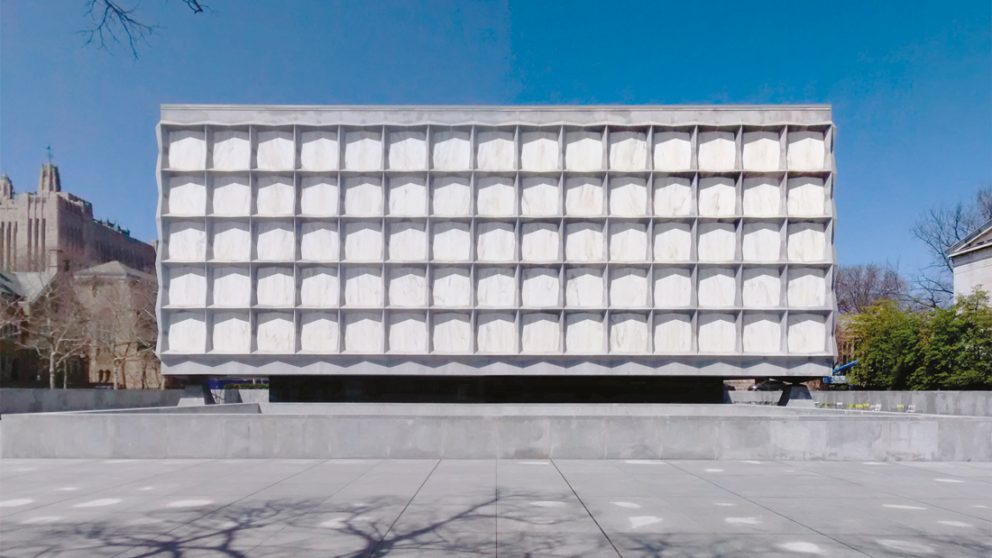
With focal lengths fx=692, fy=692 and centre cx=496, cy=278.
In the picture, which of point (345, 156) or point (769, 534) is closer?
point (769, 534)

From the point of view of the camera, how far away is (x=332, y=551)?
24.2ft

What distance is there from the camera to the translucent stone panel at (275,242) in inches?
1109

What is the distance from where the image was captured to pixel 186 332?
27.9 metres

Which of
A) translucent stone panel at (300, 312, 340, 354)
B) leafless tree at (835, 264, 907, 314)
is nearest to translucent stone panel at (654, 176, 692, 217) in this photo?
translucent stone panel at (300, 312, 340, 354)

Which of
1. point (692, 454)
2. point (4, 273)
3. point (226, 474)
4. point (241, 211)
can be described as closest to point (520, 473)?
point (692, 454)

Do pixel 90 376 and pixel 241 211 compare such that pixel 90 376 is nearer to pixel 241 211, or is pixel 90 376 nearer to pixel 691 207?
pixel 241 211

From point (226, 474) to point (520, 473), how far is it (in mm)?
5368

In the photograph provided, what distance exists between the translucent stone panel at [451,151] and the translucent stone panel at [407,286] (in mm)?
4458

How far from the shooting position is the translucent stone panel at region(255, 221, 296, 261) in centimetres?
2817

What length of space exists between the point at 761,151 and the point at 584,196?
25.0ft

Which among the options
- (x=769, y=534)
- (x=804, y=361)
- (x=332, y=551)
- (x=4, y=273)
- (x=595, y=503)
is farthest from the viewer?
(x=4, y=273)

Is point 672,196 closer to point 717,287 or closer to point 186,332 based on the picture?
point 717,287

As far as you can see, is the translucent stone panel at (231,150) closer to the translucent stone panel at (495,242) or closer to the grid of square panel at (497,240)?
the grid of square panel at (497,240)

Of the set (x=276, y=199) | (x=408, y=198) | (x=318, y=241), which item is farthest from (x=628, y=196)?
(x=276, y=199)
